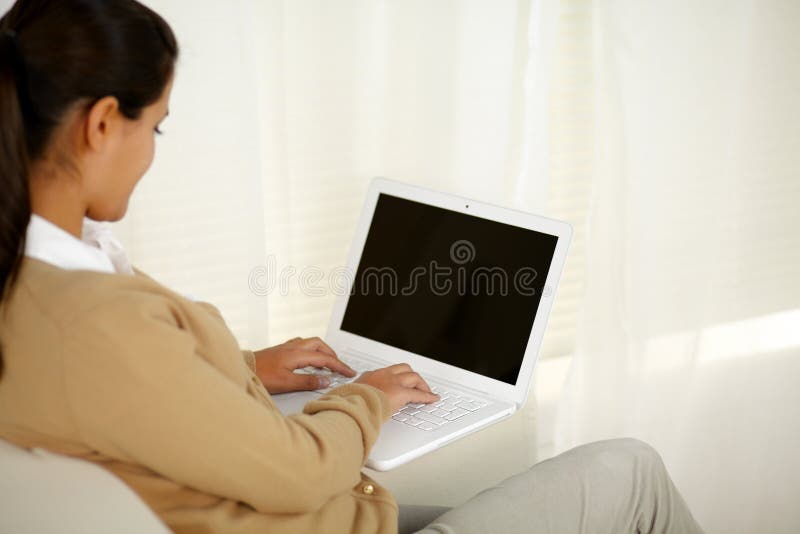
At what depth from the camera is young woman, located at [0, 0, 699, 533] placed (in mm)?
875

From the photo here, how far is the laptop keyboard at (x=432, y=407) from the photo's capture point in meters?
1.30

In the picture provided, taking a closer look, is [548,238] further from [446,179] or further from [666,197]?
[666,197]

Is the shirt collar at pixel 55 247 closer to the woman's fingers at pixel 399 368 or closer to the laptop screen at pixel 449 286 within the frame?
the woman's fingers at pixel 399 368

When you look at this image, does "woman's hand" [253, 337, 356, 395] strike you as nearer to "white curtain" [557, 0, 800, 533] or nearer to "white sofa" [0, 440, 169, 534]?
"white sofa" [0, 440, 169, 534]

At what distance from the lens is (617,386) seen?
2018 mm

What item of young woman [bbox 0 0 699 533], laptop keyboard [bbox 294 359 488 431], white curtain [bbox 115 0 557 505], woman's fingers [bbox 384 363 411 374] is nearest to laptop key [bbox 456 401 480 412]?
laptop keyboard [bbox 294 359 488 431]

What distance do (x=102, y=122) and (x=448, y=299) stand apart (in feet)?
2.23

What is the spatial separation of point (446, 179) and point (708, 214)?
0.60m

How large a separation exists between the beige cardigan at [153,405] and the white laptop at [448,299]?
319 mm

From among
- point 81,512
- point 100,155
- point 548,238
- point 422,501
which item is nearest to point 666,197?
point 548,238

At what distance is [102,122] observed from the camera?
94 cm

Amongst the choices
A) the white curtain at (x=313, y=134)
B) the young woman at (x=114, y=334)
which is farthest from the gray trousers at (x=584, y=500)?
the white curtain at (x=313, y=134)

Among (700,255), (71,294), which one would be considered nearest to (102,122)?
(71,294)

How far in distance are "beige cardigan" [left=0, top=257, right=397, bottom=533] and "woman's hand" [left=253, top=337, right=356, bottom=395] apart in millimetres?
328
